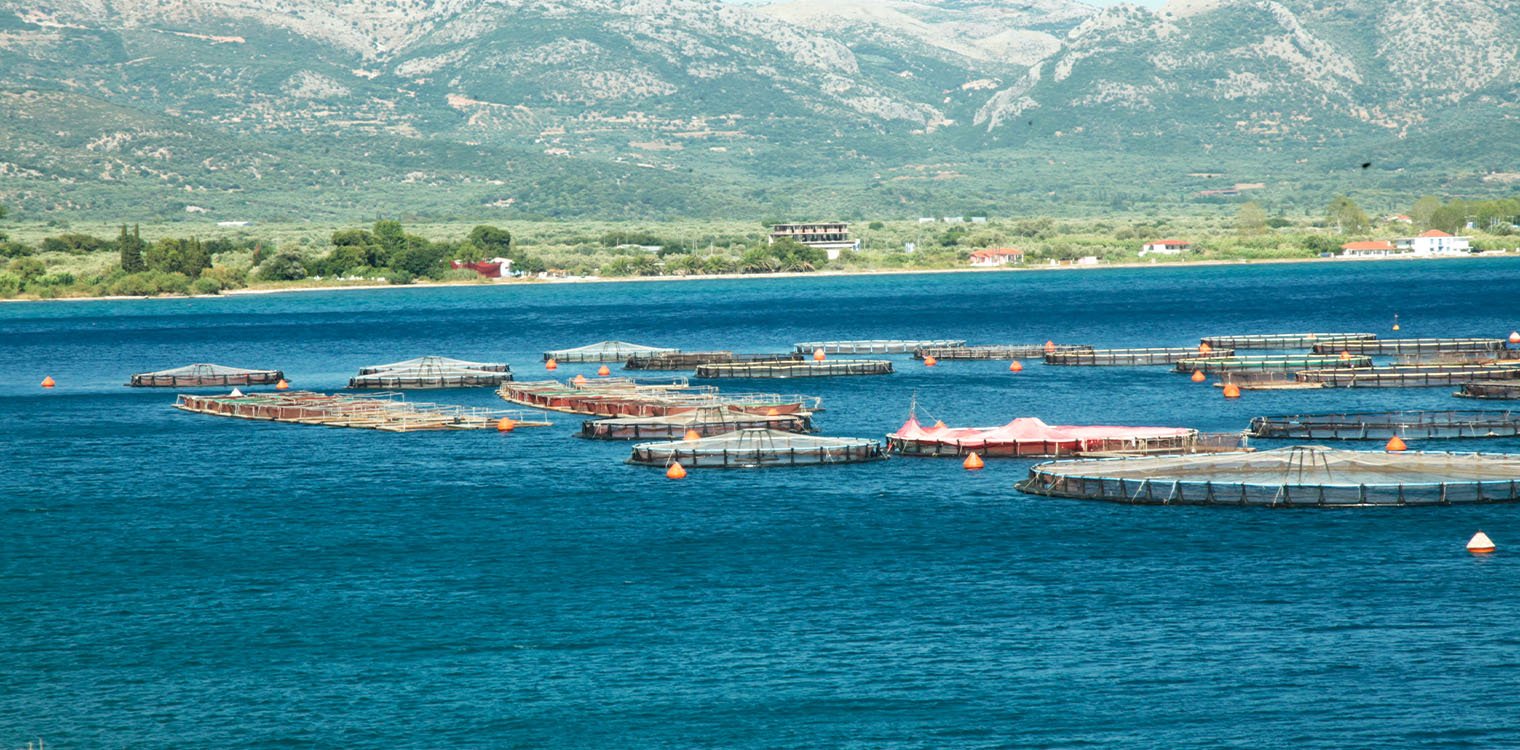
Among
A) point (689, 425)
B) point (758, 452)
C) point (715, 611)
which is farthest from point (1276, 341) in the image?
point (715, 611)

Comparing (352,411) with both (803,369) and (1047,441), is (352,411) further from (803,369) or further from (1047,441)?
(1047,441)

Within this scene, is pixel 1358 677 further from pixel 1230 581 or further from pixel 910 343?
pixel 910 343

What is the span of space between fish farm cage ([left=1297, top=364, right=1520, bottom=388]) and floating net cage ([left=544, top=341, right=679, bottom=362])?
5146 centimetres

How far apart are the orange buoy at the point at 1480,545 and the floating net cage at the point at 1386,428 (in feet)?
94.1

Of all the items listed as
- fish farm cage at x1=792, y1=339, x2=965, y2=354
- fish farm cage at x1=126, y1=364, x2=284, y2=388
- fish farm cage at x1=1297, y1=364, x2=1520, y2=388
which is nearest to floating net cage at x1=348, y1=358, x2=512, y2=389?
fish farm cage at x1=126, y1=364, x2=284, y2=388

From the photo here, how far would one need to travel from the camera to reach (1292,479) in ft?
251

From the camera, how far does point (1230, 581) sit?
6031 centimetres

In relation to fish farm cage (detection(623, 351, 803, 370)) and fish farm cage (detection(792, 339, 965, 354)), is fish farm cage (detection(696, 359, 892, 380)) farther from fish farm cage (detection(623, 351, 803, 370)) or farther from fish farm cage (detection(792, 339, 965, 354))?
fish farm cage (detection(792, 339, 965, 354))

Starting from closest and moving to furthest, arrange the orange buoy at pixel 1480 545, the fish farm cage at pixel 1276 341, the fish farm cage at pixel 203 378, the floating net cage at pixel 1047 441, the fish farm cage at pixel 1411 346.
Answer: the orange buoy at pixel 1480 545 < the floating net cage at pixel 1047 441 < the fish farm cage at pixel 203 378 < the fish farm cage at pixel 1411 346 < the fish farm cage at pixel 1276 341

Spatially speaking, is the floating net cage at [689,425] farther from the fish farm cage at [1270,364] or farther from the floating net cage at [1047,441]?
the fish farm cage at [1270,364]

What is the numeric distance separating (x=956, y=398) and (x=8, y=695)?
77.0 meters

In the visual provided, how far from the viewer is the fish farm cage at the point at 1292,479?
73.1m

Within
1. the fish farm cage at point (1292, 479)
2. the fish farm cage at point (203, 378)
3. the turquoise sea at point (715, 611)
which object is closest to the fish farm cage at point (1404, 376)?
the turquoise sea at point (715, 611)

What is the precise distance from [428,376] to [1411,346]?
226ft
